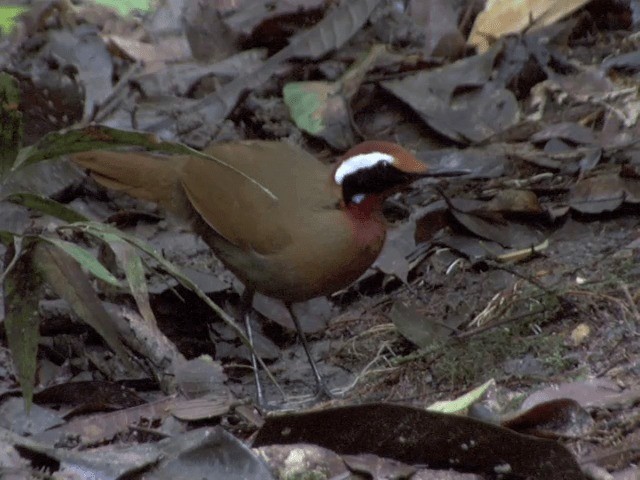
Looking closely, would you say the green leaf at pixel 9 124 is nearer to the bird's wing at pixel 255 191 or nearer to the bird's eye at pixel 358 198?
the bird's wing at pixel 255 191

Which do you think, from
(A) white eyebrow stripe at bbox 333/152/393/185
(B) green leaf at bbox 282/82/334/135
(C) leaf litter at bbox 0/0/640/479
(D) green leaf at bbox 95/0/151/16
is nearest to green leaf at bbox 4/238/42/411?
(C) leaf litter at bbox 0/0/640/479

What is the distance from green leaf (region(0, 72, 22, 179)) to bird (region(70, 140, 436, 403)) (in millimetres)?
1514

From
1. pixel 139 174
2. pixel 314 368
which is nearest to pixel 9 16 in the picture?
pixel 139 174

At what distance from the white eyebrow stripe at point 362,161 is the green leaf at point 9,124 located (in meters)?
1.83

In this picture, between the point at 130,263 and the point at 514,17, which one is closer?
the point at 130,263

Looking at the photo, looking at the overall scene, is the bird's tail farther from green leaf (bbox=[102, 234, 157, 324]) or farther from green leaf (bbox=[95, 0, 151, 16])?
green leaf (bbox=[95, 0, 151, 16])

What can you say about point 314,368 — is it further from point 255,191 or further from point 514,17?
point 514,17

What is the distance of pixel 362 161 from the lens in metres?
4.64

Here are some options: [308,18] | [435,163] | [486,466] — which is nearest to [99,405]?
[486,466]

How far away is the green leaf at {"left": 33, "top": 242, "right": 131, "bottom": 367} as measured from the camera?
3.10 meters

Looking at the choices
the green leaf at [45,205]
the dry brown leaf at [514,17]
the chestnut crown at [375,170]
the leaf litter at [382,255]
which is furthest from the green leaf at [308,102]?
the green leaf at [45,205]

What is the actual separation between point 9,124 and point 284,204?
1805mm

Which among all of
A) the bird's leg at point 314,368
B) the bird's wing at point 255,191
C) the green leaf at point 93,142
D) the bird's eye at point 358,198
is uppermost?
the green leaf at point 93,142

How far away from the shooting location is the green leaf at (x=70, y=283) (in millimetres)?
3104
